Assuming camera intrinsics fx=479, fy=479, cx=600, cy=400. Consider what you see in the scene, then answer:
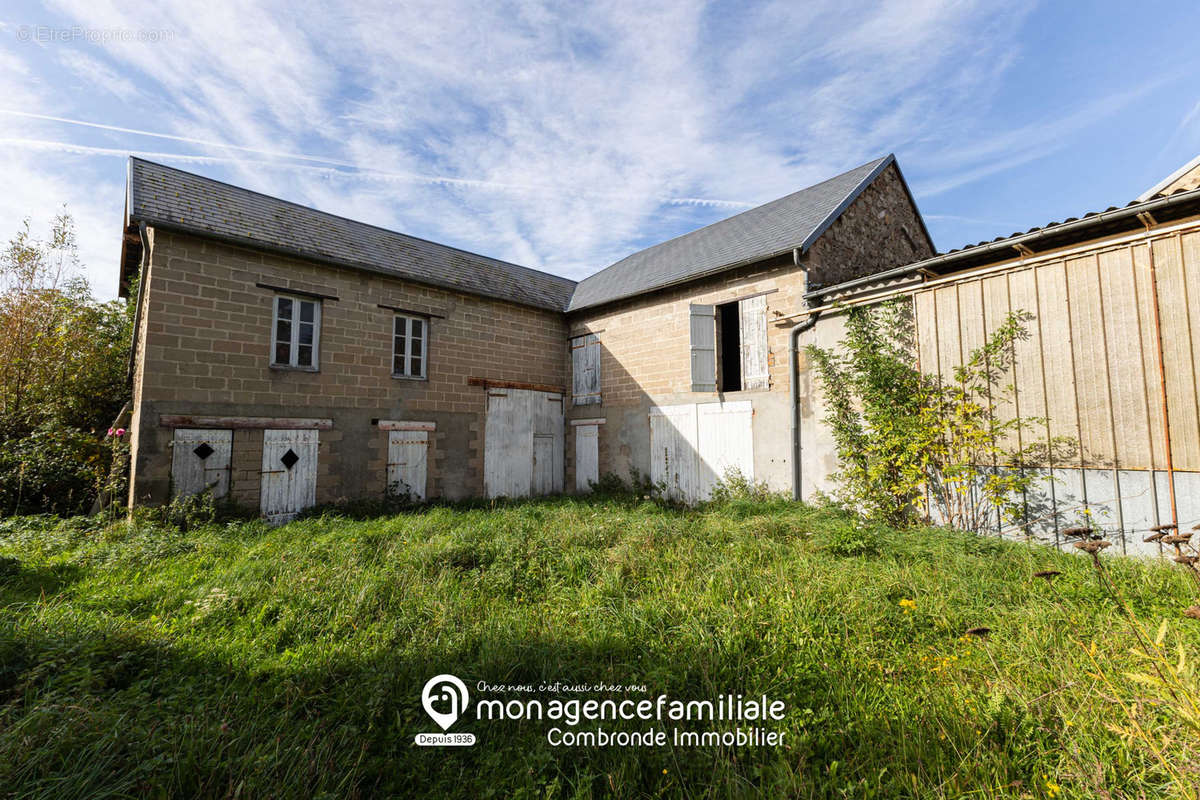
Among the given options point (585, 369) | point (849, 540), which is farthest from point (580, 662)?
point (585, 369)

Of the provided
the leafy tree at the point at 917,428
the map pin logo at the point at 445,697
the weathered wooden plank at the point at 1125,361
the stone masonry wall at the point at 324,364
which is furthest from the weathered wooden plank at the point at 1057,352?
the stone masonry wall at the point at 324,364

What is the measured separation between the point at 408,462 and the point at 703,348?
6.11 metres

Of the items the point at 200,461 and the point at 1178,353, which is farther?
the point at 200,461

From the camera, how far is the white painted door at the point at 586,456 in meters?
10.9

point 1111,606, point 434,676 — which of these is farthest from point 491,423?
point 1111,606

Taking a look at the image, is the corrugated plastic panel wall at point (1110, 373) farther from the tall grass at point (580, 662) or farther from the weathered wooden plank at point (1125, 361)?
the tall grass at point (580, 662)

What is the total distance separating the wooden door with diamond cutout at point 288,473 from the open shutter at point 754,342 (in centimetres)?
772

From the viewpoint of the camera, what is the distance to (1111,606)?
3.34 m

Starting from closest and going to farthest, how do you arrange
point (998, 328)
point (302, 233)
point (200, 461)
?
1. point (998, 328)
2. point (200, 461)
3. point (302, 233)

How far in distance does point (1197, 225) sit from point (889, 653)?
5.36 meters

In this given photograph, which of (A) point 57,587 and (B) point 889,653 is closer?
(B) point 889,653

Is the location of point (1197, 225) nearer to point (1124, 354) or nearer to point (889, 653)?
point (1124, 354)

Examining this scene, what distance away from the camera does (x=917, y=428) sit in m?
6.22

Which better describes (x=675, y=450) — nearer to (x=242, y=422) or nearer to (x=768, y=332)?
(x=768, y=332)
